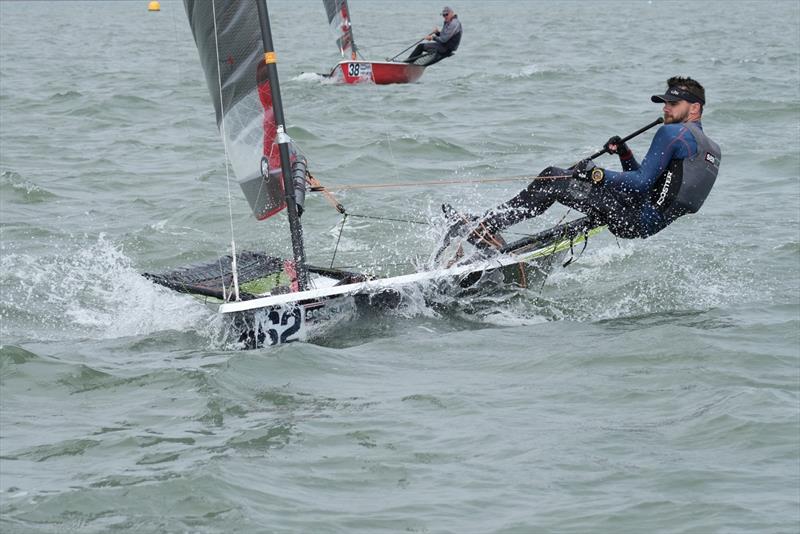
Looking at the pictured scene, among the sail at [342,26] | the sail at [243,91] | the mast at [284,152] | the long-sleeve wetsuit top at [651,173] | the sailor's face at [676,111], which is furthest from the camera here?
the sail at [342,26]

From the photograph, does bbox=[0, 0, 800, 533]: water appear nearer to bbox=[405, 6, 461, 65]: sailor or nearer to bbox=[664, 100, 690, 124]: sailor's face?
bbox=[664, 100, 690, 124]: sailor's face

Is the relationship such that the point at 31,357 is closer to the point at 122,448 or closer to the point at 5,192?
the point at 122,448

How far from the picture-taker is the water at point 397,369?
539 centimetres

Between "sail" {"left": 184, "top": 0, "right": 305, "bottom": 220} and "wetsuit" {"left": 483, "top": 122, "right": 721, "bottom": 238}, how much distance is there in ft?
5.01

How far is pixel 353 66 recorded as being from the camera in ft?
65.7

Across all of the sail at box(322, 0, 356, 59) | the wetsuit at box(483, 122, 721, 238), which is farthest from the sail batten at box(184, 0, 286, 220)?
the sail at box(322, 0, 356, 59)

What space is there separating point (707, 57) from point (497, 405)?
70.8 feet

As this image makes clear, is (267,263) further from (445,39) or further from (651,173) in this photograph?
(445,39)

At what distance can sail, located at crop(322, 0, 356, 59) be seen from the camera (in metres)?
21.0

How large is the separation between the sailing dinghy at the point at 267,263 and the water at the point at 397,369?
227 mm

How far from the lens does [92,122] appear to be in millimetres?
18016

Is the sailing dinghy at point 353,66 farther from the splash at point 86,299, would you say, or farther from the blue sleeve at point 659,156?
the blue sleeve at point 659,156

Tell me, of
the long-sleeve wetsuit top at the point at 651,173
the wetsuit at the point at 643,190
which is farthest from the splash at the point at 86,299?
the long-sleeve wetsuit top at the point at 651,173

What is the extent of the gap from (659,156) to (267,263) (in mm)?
2713
